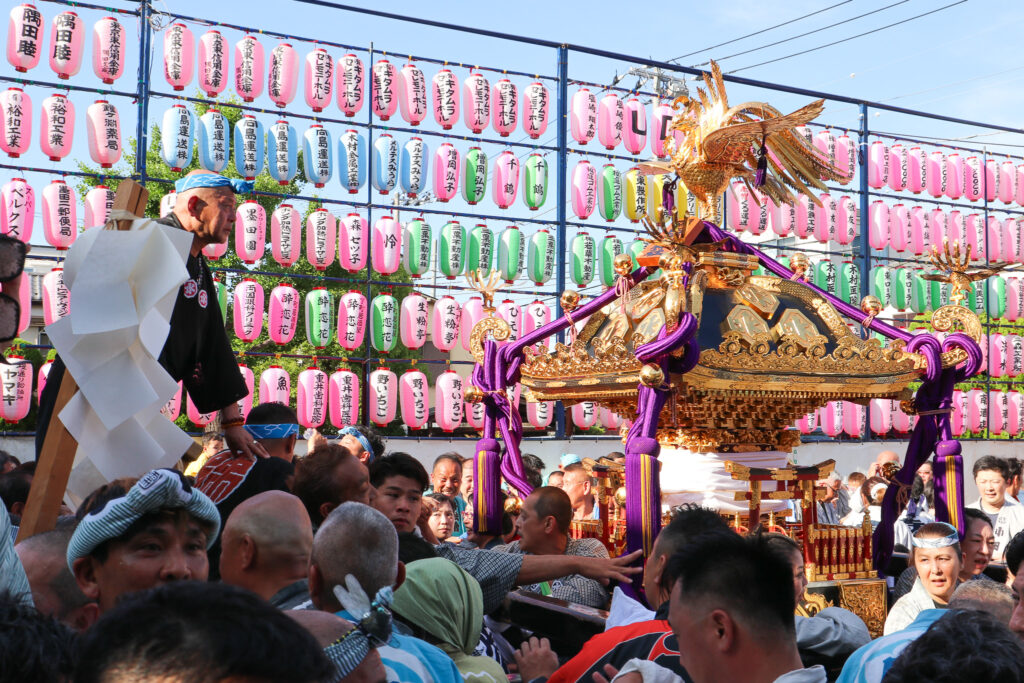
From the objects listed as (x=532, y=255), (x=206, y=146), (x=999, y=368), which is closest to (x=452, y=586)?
(x=206, y=146)

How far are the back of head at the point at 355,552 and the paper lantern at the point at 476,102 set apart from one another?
10.4 meters

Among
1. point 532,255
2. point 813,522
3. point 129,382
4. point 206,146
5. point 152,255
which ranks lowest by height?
point 813,522

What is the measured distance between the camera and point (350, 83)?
37.5ft

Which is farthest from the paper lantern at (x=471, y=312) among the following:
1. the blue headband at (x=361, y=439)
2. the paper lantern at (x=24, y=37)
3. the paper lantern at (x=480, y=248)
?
the blue headband at (x=361, y=439)

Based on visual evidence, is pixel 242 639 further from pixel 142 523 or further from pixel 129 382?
pixel 129 382

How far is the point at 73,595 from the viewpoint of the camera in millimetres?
2078

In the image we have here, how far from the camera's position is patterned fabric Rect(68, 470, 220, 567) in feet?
6.44

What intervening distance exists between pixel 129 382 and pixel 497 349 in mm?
4565

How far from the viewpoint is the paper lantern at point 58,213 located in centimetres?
989

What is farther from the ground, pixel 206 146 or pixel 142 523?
pixel 206 146

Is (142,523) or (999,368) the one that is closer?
(142,523)

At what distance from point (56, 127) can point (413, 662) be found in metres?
9.43

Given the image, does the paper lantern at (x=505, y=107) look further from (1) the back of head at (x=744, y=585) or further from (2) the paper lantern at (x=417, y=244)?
(1) the back of head at (x=744, y=585)

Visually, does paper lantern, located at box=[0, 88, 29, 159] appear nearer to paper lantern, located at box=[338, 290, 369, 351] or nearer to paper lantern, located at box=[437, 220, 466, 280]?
paper lantern, located at box=[338, 290, 369, 351]
